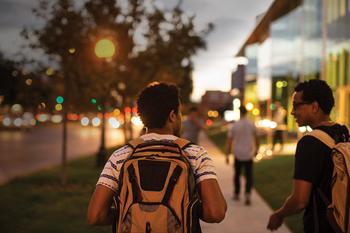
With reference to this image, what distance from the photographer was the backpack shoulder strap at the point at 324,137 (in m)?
3.17

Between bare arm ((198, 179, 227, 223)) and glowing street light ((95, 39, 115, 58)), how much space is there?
38.7 feet

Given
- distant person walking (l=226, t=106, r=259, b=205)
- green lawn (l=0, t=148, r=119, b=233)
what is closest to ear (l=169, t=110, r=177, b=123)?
green lawn (l=0, t=148, r=119, b=233)

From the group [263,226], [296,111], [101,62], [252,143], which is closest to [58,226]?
[263,226]

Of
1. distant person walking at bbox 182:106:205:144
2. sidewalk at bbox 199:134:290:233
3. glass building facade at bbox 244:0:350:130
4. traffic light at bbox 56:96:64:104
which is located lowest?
sidewalk at bbox 199:134:290:233

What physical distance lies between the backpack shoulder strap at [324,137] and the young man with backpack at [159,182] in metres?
0.67

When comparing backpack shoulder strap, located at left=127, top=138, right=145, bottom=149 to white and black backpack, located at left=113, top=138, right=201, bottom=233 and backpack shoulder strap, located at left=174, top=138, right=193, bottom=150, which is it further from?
backpack shoulder strap, located at left=174, top=138, right=193, bottom=150

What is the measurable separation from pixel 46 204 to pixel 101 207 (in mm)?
7812

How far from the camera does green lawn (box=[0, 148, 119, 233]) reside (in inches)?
324

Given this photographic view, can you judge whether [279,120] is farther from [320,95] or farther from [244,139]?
[320,95]

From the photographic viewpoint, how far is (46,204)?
34.0 feet

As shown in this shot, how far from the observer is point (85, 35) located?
14.4 meters

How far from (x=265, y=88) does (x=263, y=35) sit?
22.5 feet

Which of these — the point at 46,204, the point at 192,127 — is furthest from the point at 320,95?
the point at 192,127

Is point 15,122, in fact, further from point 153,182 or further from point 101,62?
point 153,182
